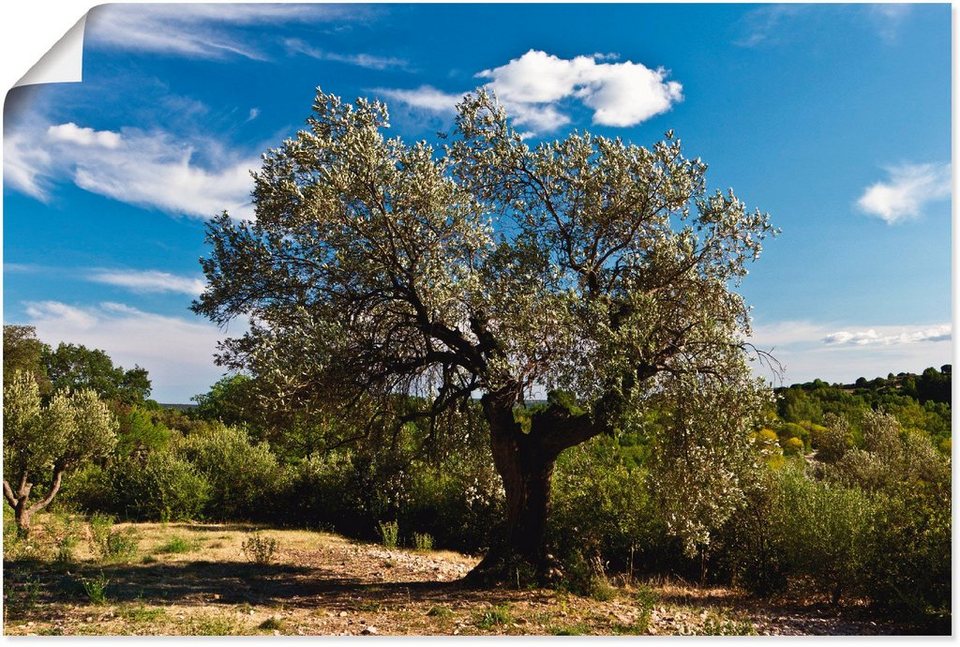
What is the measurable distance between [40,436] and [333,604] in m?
9.39

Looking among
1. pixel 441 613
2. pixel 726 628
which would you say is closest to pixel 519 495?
pixel 441 613

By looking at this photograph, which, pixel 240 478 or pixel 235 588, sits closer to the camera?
pixel 235 588

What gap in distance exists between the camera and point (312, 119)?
8.47 m

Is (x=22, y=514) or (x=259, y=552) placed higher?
(x=22, y=514)

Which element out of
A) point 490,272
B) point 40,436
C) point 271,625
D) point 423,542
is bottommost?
point 423,542

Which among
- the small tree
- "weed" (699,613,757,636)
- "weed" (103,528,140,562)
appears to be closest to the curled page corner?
"weed" (699,613,757,636)

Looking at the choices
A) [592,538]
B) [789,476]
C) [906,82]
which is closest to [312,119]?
[906,82]

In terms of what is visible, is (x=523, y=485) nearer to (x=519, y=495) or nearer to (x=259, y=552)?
(x=519, y=495)

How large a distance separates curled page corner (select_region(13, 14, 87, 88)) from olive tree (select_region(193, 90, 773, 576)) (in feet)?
8.66

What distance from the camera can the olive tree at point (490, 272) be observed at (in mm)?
7715

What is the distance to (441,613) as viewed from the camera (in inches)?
308

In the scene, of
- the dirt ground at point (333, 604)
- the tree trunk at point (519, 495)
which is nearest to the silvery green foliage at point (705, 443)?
the dirt ground at point (333, 604)

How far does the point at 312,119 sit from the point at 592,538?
9.29 m

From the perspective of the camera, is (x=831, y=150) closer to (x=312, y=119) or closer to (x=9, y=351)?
(x=312, y=119)
